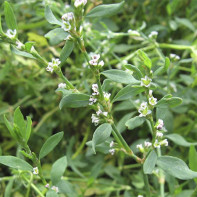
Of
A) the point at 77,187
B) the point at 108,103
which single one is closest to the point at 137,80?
the point at 108,103

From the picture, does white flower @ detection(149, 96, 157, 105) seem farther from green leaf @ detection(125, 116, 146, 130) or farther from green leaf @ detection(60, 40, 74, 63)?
green leaf @ detection(60, 40, 74, 63)

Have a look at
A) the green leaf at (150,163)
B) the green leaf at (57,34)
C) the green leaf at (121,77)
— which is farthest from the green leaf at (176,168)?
the green leaf at (57,34)

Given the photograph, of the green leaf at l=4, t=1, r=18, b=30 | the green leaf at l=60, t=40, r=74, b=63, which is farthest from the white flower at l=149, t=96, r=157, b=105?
the green leaf at l=4, t=1, r=18, b=30

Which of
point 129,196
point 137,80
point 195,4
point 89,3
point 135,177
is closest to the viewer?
point 137,80

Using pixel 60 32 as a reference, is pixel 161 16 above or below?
below

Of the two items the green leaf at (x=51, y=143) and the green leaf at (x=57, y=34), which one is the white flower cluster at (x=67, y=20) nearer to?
the green leaf at (x=57, y=34)

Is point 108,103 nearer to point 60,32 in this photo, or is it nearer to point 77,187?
point 60,32
